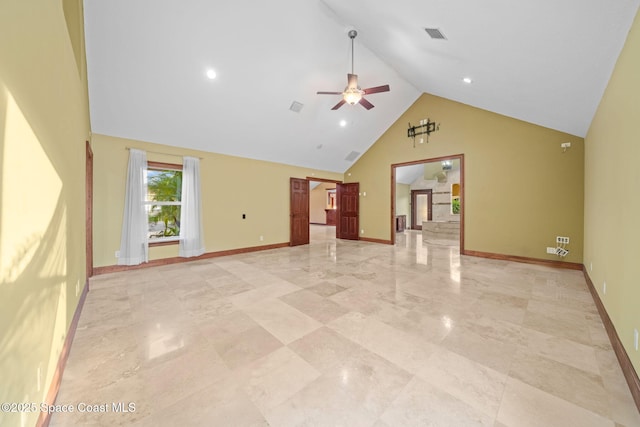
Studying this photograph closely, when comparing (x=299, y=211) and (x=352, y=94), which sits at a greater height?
(x=352, y=94)

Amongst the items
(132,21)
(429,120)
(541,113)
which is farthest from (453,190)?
(132,21)

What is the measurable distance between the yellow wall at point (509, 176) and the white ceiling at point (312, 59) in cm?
53

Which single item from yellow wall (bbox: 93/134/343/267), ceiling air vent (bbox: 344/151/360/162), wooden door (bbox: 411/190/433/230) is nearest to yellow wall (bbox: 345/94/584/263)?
ceiling air vent (bbox: 344/151/360/162)

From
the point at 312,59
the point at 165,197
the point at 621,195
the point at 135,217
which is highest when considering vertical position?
the point at 312,59

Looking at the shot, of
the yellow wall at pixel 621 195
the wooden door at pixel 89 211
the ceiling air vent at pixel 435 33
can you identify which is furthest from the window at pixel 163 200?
the yellow wall at pixel 621 195

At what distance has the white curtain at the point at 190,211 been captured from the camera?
5336mm

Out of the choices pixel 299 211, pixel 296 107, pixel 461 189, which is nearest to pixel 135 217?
pixel 296 107

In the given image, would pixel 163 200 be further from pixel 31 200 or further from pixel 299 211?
pixel 31 200

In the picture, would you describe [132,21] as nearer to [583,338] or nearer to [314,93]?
[314,93]

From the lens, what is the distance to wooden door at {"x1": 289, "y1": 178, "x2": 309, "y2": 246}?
7453 millimetres

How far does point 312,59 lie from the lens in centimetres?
446

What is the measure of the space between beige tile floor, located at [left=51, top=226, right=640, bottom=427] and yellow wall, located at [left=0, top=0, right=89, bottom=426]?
1.87 ft

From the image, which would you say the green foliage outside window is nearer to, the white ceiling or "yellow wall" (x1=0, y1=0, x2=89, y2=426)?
the white ceiling

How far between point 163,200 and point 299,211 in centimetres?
370
